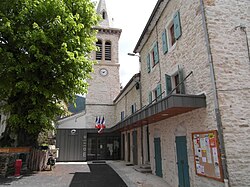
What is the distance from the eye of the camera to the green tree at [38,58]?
31.3 ft

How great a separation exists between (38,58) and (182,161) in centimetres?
792

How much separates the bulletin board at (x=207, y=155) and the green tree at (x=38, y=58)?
7.00 meters

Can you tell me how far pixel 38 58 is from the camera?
376 inches

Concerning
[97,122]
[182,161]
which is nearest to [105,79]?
[97,122]

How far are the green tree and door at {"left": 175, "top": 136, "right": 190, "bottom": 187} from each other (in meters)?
6.35

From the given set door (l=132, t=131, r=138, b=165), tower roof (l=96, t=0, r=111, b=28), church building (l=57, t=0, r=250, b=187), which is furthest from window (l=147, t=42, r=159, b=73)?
tower roof (l=96, t=0, r=111, b=28)

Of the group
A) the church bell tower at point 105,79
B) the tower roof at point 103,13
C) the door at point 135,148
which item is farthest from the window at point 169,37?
the tower roof at point 103,13

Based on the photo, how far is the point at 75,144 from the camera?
1942 cm

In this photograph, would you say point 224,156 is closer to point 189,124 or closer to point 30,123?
point 189,124

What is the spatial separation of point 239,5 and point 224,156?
487cm

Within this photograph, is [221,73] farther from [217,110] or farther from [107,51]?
[107,51]

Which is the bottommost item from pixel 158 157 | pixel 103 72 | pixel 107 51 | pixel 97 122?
pixel 158 157

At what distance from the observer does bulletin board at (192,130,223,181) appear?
5309 millimetres

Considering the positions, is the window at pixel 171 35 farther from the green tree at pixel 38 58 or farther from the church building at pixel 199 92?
the green tree at pixel 38 58
